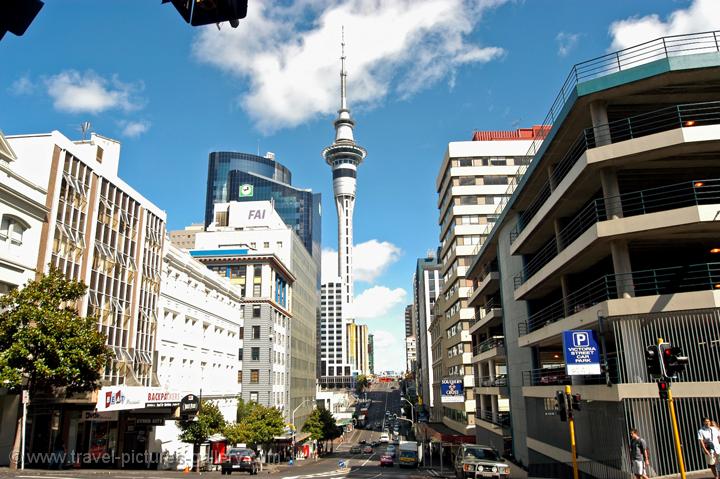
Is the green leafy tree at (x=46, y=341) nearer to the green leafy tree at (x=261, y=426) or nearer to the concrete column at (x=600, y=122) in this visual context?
the concrete column at (x=600, y=122)

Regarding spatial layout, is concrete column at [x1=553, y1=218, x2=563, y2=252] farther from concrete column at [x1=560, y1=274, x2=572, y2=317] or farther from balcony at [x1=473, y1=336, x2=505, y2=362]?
balcony at [x1=473, y1=336, x2=505, y2=362]

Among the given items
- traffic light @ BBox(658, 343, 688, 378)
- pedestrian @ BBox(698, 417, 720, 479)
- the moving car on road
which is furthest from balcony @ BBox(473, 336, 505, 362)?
traffic light @ BBox(658, 343, 688, 378)

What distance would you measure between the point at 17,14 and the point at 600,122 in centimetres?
2064

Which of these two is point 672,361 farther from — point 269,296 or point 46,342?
point 269,296

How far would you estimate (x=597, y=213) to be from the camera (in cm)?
2030

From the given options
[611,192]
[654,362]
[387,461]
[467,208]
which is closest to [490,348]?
[387,461]

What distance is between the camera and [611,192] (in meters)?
20.9

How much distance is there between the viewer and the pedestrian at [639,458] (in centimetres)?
1556

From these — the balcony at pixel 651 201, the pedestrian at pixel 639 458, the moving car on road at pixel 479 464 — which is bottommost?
the moving car on road at pixel 479 464

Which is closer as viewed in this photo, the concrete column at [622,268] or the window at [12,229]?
the concrete column at [622,268]

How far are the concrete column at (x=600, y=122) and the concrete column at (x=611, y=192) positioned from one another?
45.4 inches

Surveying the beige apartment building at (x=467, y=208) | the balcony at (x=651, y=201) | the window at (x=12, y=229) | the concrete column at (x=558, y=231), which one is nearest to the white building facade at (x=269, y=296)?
the beige apartment building at (x=467, y=208)

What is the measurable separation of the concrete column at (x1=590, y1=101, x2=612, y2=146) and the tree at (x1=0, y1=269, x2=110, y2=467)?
24.3 metres

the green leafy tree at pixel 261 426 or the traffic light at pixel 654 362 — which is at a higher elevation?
the traffic light at pixel 654 362
